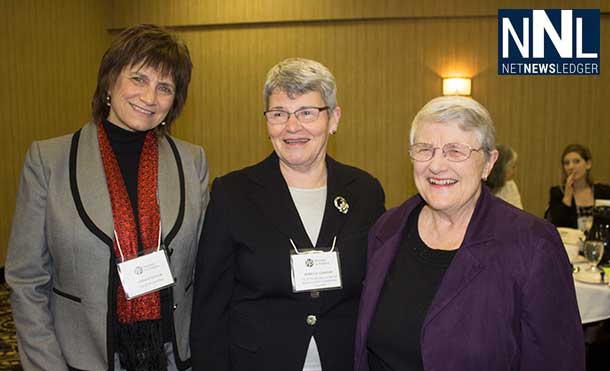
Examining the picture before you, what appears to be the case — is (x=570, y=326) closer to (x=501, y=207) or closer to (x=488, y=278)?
(x=488, y=278)

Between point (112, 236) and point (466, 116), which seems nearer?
point (466, 116)

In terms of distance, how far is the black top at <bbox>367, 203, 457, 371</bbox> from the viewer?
1.78m

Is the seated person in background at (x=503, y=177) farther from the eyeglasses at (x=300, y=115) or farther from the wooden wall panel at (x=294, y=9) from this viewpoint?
the wooden wall panel at (x=294, y=9)

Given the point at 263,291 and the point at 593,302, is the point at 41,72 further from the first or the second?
the point at 593,302

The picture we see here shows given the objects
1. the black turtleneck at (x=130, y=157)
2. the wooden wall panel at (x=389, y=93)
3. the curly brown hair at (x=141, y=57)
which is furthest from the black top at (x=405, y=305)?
the wooden wall panel at (x=389, y=93)

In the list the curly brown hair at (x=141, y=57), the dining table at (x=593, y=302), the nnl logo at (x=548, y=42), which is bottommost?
the dining table at (x=593, y=302)

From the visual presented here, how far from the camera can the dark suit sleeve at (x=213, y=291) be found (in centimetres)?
205

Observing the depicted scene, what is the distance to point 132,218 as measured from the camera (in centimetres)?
201

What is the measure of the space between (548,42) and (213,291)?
728cm

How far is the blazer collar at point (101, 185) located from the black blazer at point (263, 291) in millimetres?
144

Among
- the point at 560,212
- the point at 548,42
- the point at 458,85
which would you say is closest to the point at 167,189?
the point at 560,212

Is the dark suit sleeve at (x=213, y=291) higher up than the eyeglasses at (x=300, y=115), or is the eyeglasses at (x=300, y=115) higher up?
the eyeglasses at (x=300, y=115)

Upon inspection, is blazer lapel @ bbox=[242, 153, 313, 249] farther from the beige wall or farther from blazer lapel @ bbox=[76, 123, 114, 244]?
the beige wall

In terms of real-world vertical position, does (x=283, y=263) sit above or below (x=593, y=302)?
above
